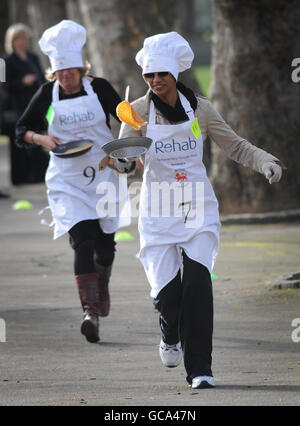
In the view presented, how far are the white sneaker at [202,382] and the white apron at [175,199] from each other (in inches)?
22.2

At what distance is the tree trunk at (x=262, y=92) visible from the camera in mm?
13766

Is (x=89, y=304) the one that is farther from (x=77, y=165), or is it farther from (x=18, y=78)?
(x=18, y=78)

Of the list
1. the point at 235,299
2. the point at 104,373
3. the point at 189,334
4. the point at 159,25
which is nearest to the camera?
the point at 189,334

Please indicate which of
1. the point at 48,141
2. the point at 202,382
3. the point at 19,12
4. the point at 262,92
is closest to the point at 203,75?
the point at 19,12

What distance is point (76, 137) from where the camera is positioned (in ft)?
28.6

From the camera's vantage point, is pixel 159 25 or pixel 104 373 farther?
pixel 159 25

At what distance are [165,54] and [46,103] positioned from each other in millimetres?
1868

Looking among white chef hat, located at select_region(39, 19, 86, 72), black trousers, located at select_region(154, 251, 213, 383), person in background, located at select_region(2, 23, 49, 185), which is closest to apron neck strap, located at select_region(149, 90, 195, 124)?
black trousers, located at select_region(154, 251, 213, 383)

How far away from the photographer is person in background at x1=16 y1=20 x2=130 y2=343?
8.61 metres

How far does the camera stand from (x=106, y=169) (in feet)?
28.8

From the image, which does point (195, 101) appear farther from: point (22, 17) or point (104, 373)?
point (22, 17)

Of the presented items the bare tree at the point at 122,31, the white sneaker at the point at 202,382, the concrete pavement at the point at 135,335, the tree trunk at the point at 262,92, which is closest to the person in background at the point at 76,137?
the concrete pavement at the point at 135,335
